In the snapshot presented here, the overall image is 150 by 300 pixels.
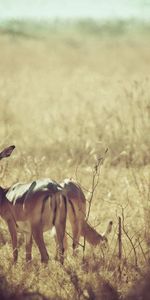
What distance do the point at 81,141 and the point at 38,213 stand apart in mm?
5212

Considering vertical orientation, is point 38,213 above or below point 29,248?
above

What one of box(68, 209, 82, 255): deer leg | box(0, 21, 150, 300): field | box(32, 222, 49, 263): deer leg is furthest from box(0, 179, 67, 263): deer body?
box(68, 209, 82, 255): deer leg

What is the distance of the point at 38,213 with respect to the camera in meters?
6.39

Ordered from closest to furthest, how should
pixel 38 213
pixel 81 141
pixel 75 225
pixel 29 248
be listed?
pixel 38 213 → pixel 29 248 → pixel 75 225 → pixel 81 141

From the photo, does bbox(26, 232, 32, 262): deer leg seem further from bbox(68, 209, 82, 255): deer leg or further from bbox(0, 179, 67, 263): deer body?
bbox(68, 209, 82, 255): deer leg

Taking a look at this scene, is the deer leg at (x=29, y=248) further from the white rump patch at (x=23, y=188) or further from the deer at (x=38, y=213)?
the white rump patch at (x=23, y=188)

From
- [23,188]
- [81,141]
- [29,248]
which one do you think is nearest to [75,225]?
[29,248]

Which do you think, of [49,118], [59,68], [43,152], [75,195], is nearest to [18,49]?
[59,68]

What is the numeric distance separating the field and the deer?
18cm

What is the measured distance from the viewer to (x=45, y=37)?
27.4m

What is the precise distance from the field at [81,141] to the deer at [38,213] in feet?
0.59

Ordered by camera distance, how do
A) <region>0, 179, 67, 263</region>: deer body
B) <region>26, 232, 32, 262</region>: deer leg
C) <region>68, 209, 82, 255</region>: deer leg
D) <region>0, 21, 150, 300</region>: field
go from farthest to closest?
1. <region>68, 209, 82, 255</region>: deer leg
2. <region>26, 232, 32, 262</region>: deer leg
3. <region>0, 179, 67, 263</region>: deer body
4. <region>0, 21, 150, 300</region>: field

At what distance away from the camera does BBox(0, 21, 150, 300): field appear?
6.12 meters

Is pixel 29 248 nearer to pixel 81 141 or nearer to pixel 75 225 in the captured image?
pixel 75 225
